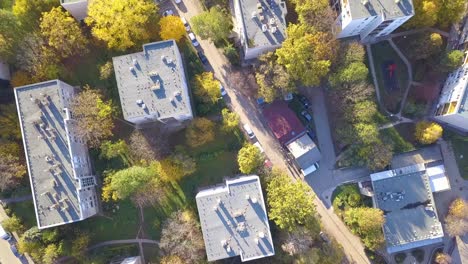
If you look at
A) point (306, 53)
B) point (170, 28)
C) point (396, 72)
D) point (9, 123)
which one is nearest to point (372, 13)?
point (306, 53)

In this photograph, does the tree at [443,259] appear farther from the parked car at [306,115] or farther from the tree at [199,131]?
the tree at [199,131]

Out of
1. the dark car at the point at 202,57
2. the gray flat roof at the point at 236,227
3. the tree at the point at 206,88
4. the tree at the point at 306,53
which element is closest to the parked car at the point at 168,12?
the dark car at the point at 202,57

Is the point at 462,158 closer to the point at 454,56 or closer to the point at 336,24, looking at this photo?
the point at 454,56

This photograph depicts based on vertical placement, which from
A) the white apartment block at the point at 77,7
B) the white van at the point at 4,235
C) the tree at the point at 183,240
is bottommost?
the tree at the point at 183,240

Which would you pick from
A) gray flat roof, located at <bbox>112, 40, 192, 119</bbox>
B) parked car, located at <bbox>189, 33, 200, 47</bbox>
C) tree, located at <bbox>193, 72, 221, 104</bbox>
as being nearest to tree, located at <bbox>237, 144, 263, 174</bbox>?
tree, located at <bbox>193, 72, 221, 104</bbox>

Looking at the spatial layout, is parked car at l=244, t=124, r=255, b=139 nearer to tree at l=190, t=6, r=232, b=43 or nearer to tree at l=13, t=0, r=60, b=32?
tree at l=190, t=6, r=232, b=43

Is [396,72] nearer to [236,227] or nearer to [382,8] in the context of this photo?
[382,8]
